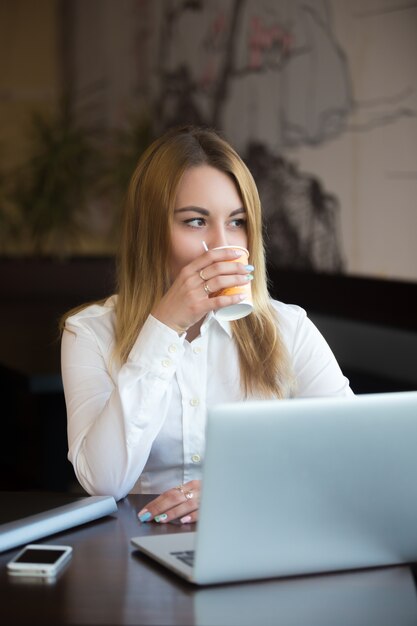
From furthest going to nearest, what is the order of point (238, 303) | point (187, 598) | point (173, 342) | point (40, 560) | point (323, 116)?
point (323, 116) < point (173, 342) < point (238, 303) < point (40, 560) < point (187, 598)

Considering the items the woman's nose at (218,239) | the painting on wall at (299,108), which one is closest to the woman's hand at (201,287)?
the woman's nose at (218,239)

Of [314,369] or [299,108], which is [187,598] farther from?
[299,108]

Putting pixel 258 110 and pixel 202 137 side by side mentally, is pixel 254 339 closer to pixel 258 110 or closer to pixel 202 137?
pixel 202 137

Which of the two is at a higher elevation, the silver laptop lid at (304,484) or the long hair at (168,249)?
the long hair at (168,249)

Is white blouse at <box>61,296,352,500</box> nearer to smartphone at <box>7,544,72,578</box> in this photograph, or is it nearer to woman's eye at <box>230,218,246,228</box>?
woman's eye at <box>230,218,246,228</box>

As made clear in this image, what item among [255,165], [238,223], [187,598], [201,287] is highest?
[255,165]

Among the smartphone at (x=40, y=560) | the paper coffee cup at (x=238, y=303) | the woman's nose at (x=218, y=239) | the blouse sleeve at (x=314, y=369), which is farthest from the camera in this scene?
the blouse sleeve at (x=314, y=369)

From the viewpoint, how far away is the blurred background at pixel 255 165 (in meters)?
3.81

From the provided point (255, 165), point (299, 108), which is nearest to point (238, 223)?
point (299, 108)

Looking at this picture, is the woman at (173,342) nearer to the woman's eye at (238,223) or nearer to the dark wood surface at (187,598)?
the woman's eye at (238,223)

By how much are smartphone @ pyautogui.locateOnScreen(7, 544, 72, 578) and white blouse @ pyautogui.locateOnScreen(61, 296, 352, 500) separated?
450mm

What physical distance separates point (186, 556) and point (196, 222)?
92cm

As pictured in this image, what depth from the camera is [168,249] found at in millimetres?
2227

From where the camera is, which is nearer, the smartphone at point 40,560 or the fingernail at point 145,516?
the smartphone at point 40,560
